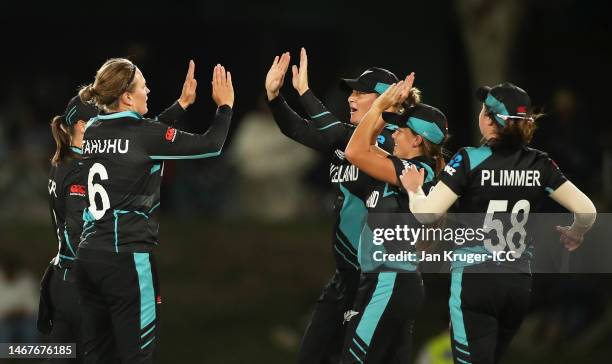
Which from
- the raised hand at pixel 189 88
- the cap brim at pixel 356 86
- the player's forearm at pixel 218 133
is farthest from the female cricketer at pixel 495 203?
the raised hand at pixel 189 88

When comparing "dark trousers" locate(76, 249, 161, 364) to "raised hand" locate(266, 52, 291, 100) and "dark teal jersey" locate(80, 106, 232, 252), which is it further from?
"raised hand" locate(266, 52, 291, 100)

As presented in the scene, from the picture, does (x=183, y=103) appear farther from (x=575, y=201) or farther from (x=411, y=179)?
(x=575, y=201)

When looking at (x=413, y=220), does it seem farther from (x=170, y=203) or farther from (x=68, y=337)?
(x=170, y=203)

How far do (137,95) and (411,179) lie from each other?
1.57m

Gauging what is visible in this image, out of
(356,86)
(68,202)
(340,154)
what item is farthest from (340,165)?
(68,202)

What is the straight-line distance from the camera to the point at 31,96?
610 inches

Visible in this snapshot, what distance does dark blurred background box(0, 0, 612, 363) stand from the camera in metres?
12.5

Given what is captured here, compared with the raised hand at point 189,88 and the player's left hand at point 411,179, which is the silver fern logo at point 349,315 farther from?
the raised hand at point 189,88

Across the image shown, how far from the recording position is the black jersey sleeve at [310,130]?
7.36 m

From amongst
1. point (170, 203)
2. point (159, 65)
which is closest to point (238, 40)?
point (159, 65)

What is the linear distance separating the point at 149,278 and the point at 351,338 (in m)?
1.17

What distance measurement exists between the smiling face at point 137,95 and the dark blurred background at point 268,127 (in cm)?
536

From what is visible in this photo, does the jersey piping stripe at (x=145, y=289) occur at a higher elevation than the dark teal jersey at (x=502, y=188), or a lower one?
lower

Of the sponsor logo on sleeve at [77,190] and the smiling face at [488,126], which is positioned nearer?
the smiling face at [488,126]
